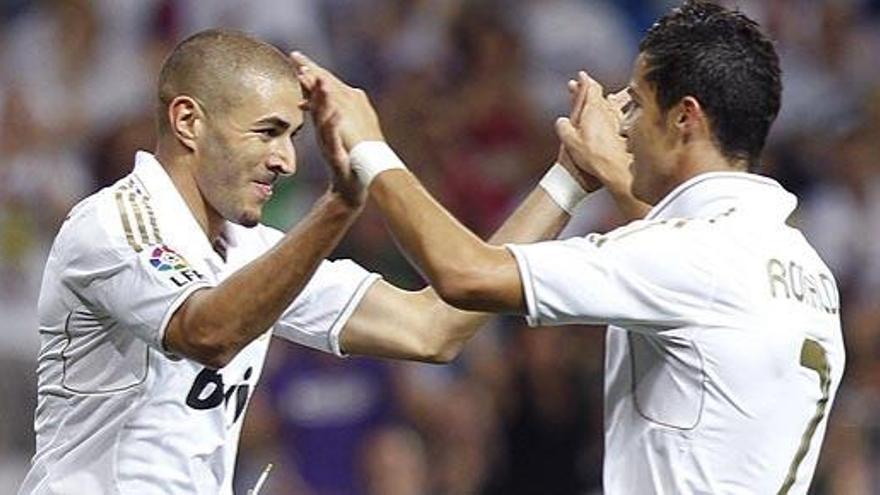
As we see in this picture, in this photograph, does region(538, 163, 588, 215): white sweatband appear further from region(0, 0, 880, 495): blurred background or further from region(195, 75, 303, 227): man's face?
region(0, 0, 880, 495): blurred background

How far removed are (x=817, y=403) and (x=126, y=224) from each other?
157 centimetres

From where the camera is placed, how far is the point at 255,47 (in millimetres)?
5020

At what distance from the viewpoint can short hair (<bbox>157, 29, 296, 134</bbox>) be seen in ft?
16.3

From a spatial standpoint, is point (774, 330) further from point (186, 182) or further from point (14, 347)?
point (14, 347)

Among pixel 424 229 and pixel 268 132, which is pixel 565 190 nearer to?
pixel 268 132

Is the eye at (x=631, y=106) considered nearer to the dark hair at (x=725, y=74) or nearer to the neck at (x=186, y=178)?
the dark hair at (x=725, y=74)

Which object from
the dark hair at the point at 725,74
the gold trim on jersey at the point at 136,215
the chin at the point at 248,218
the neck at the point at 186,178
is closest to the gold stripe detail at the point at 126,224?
the gold trim on jersey at the point at 136,215

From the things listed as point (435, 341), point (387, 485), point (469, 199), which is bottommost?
point (387, 485)

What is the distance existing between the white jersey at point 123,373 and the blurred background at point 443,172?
11.4 feet

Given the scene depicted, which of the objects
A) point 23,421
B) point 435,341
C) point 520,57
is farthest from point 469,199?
point 435,341

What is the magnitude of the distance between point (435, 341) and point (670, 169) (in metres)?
1.07

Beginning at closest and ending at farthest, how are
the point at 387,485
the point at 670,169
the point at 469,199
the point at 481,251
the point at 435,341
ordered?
the point at 481,251 < the point at 670,169 < the point at 435,341 < the point at 387,485 < the point at 469,199

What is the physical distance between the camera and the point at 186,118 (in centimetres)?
498

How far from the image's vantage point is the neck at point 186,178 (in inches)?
197
